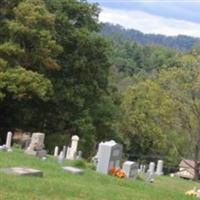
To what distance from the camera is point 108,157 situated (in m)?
18.6

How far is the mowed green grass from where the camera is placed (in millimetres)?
10797

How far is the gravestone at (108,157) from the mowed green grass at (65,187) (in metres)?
2.54

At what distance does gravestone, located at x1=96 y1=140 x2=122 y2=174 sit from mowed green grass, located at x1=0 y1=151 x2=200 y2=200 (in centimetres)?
254

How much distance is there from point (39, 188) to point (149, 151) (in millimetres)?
47154

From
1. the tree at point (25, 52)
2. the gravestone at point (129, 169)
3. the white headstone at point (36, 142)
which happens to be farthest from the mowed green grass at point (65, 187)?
the tree at point (25, 52)

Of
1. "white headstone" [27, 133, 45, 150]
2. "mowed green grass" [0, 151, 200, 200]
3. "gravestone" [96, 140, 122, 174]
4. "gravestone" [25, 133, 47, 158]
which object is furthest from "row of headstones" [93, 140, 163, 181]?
"white headstone" [27, 133, 45, 150]

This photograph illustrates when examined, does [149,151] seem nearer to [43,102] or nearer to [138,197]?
[43,102]

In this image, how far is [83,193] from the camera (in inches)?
462

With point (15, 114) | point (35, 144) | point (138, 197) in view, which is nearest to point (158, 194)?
point (138, 197)

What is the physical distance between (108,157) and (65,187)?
22.3 ft

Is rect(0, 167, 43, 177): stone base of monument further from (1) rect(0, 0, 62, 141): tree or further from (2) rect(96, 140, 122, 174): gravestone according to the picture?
(1) rect(0, 0, 62, 141): tree

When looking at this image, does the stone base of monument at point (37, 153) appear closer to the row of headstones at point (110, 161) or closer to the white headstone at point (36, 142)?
the white headstone at point (36, 142)

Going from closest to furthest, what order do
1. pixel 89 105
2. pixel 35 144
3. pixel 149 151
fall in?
1. pixel 35 144
2. pixel 89 105
3. pixel 149 151

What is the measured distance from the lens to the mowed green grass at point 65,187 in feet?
35.4
